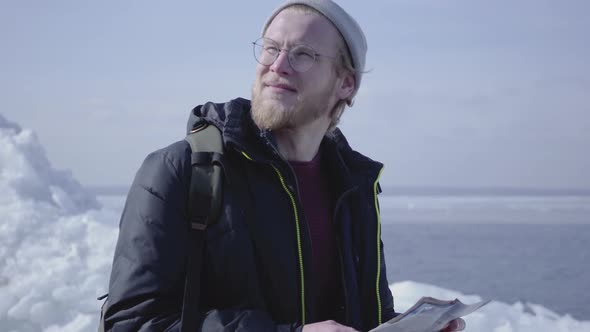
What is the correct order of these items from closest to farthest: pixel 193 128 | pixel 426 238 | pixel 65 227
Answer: pixel 193 128
pixel 65 227
pixel 426 238

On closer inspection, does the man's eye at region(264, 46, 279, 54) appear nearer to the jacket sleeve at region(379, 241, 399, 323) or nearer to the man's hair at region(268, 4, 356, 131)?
the man's hair at region(268, 4, 356, 131)

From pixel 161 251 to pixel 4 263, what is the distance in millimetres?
4456

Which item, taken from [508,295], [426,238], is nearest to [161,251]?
[508,295]

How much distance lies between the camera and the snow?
503 cm

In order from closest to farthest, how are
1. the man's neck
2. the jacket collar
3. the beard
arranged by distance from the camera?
the jacket collar → the beard → the man's neck

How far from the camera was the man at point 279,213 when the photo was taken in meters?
1.73

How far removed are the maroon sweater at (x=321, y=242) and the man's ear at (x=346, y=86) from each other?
24 centimetres

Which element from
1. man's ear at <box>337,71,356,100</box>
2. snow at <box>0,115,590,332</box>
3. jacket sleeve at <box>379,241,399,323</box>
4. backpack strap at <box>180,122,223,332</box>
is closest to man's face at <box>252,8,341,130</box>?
man's ear at <box>337,71,356,100</box>

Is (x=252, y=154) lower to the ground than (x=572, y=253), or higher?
higher

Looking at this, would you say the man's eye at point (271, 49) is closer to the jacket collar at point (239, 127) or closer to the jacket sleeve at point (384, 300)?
the jacket collar at point (239, 127)

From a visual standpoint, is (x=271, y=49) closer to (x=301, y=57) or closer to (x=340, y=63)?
(x=301, y=57)

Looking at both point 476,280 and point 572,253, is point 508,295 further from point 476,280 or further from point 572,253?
point 572,253

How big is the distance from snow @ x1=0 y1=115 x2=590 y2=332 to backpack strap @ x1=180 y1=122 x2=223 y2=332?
3.27m

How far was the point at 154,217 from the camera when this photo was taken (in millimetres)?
1738
